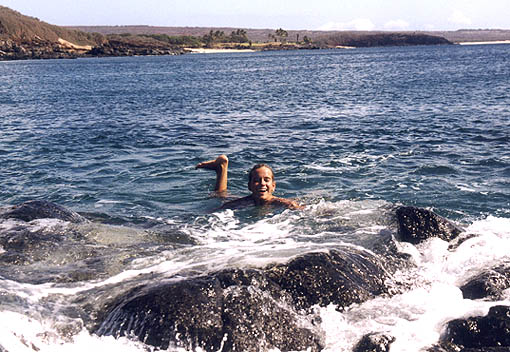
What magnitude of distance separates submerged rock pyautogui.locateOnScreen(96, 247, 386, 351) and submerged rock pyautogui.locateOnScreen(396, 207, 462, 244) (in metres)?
1.44

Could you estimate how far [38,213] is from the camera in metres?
9.01

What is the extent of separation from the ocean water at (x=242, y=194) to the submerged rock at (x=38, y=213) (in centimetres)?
27

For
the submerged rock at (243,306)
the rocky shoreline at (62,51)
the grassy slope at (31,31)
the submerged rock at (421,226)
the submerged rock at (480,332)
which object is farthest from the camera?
the grassy slope at (31,31)

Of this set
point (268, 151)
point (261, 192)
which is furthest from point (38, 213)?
point (268, 151)

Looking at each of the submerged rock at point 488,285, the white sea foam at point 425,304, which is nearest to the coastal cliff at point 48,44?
the white sea foam at point 425,304

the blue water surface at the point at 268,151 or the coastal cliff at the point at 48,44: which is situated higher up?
the coastal cliff at the point at 48,44

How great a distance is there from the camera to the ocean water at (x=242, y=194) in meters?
6.03

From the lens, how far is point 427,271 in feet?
22.8

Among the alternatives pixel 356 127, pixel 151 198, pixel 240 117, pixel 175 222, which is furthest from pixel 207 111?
pixel 175 222

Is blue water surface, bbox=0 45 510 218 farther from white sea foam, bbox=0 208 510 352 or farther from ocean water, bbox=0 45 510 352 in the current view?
white sea foam, bbox=0 208 510 352

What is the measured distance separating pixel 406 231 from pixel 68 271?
4919 mm

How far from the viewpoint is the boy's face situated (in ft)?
33.3

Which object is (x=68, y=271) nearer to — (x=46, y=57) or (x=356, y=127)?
(x=356, y=127)

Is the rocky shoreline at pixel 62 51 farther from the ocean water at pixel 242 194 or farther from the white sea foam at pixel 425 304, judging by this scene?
the white sea foam at pixel 425 304
